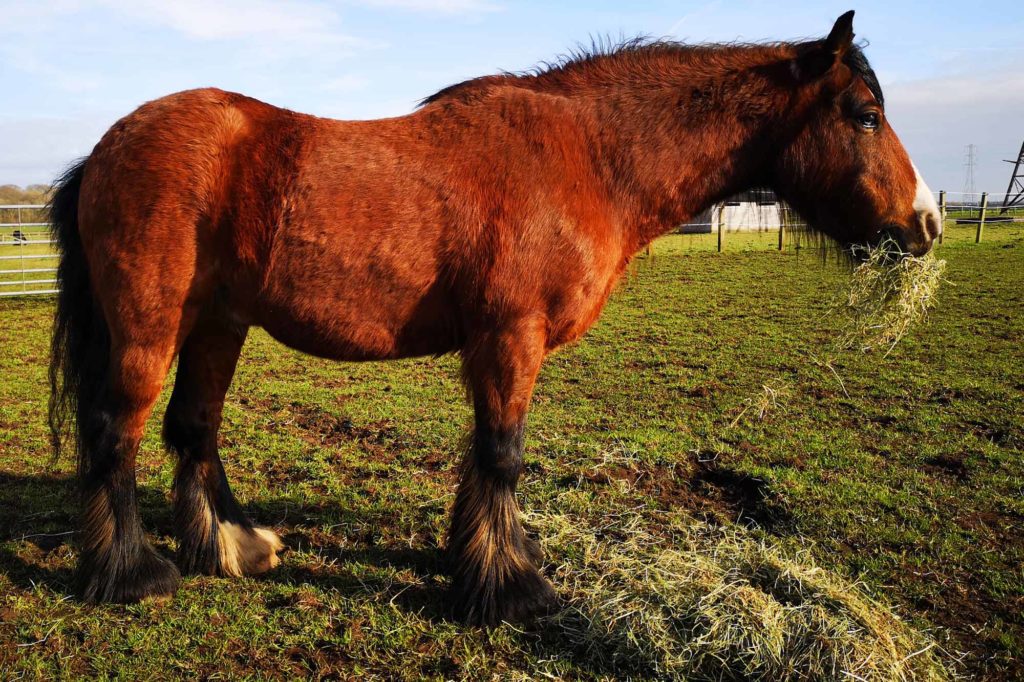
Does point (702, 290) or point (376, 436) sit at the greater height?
point (702, 290)

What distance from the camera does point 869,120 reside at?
11.0 ft

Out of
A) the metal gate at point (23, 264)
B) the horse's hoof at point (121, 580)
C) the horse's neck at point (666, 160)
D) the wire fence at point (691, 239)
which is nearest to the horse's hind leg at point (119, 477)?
the horse's hoof at point (121, 580)

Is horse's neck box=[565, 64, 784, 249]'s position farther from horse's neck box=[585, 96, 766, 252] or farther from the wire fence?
the wire fence

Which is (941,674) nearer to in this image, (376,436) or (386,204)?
(386,204)

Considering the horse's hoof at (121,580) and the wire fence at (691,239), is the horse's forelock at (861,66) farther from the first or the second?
the wire fence at (691,239)

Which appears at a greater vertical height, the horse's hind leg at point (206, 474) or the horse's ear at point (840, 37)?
the horse's ear at point (840, 37)

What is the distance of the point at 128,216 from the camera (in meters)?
3.20

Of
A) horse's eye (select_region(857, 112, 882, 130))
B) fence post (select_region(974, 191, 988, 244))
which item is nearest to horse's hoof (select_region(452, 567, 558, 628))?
horse's eye (select_region(857, 112, 882, 130))

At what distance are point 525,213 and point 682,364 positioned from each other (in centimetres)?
515

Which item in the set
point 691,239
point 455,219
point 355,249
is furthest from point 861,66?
point 691,239

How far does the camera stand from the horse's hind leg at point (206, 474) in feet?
12.0

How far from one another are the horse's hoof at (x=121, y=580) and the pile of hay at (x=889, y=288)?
12.6 feet

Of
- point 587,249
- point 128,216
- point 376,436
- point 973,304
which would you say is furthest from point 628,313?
point 128,216

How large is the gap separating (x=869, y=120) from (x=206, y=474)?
12.7 feet
